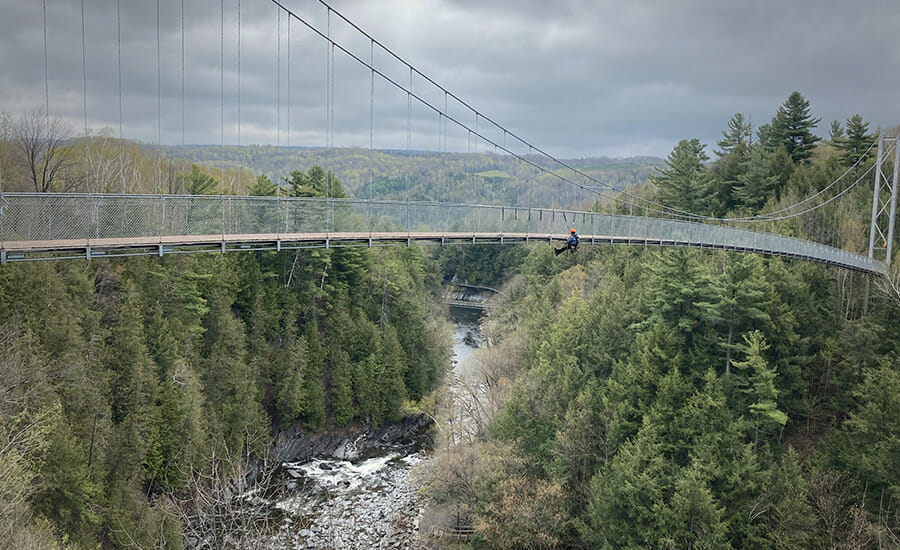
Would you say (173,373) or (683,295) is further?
(683,295)

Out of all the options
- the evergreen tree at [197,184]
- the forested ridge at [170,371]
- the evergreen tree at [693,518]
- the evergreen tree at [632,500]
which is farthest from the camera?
the evergreen tree at [197,184]

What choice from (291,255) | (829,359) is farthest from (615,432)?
(291,255)

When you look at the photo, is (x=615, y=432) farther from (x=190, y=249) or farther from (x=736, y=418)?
(x=190, y=249)

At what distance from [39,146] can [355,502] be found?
1851 centimetres

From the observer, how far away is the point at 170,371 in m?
25.2

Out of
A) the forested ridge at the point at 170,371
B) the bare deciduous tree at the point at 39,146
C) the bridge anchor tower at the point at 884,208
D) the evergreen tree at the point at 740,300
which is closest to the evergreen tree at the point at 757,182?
the bridge anchor tower at the point at 884,208

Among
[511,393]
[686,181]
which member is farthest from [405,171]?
[511,393]

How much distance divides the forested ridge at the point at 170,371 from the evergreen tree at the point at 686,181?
827 inches

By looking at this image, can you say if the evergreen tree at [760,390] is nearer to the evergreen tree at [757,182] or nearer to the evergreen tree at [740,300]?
the evergreen tree at [740,300]

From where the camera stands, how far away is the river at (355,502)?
23.8m

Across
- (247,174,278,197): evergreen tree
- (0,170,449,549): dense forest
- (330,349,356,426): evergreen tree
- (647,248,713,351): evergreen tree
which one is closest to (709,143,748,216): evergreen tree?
(0,170,449,549): dense forest

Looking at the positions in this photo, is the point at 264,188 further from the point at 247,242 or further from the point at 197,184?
the point at 247,242

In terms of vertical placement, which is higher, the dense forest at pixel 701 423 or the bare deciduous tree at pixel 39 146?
the bare deciduous tree at pixel 39 146

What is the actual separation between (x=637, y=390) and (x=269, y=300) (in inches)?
772
